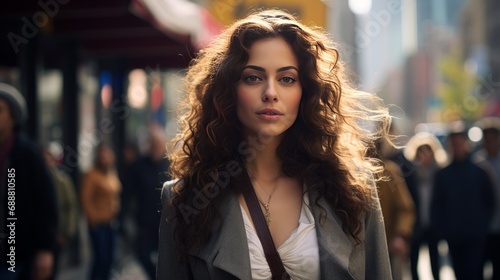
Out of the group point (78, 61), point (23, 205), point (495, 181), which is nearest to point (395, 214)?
point (495, 181)

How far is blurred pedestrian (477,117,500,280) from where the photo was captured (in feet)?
29.4

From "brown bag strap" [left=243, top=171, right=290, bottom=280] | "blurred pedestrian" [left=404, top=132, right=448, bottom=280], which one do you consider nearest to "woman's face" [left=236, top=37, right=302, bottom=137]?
"brown bag strap" [left=243, top=171, right=290, bottom=280]

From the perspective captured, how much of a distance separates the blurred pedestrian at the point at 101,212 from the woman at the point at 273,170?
21.1ft

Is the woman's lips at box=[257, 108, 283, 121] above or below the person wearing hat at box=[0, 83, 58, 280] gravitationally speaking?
above

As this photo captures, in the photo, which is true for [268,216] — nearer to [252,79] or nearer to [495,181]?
[252,79]

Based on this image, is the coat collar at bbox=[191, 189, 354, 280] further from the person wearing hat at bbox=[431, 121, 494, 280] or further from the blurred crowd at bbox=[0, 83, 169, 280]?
the person wearing hat at bbox=[431, 121, 494, 280]

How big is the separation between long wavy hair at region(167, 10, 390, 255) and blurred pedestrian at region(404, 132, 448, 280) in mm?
5656

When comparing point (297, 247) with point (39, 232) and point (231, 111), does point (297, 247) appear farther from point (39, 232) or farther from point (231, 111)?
point (39, 232)

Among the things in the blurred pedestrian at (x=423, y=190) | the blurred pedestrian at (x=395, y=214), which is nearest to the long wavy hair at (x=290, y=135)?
the blurred pedestrian at (x=395, y=214)

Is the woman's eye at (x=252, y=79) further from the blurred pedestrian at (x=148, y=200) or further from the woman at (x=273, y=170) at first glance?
the blurred pedestrian at (x=148, y=200)

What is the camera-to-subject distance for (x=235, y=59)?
10.2 ft

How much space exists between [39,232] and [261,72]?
9.05 ft

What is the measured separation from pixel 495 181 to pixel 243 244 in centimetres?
646

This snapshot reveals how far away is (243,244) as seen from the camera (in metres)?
3.03
